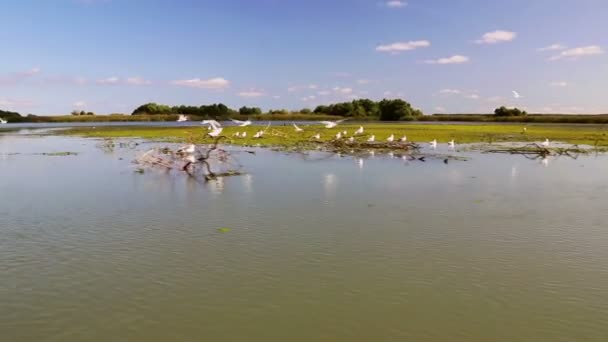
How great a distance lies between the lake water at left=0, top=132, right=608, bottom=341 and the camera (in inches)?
235

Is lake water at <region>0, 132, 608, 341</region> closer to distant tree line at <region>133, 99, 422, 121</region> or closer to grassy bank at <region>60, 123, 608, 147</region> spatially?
grassy bank at <region>60, 123, 608, 147</region>

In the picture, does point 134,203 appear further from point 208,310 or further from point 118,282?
point 208,310

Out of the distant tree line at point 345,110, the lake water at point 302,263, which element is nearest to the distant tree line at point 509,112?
the distant tree line at point 345,110

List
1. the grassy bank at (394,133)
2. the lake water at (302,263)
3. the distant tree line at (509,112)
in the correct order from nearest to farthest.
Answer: the lake water at (302,263), the grassy bank at (394,133), the distant tree line at (509,112)

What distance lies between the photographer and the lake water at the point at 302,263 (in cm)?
596

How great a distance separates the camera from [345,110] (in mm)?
133375

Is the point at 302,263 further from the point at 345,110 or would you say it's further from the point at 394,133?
the point at 345,110

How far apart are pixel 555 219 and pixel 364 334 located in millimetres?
8055

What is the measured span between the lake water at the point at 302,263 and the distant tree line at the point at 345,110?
102991 mm

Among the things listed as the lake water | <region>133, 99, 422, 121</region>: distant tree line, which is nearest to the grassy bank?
the lake water

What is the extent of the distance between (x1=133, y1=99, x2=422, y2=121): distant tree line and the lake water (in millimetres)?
102991

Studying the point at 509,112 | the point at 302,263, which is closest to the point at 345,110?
the point at 509,112

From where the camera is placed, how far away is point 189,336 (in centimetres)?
565

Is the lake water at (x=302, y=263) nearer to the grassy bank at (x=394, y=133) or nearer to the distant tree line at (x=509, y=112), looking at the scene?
the grassy bank at (x=394, y=133)
